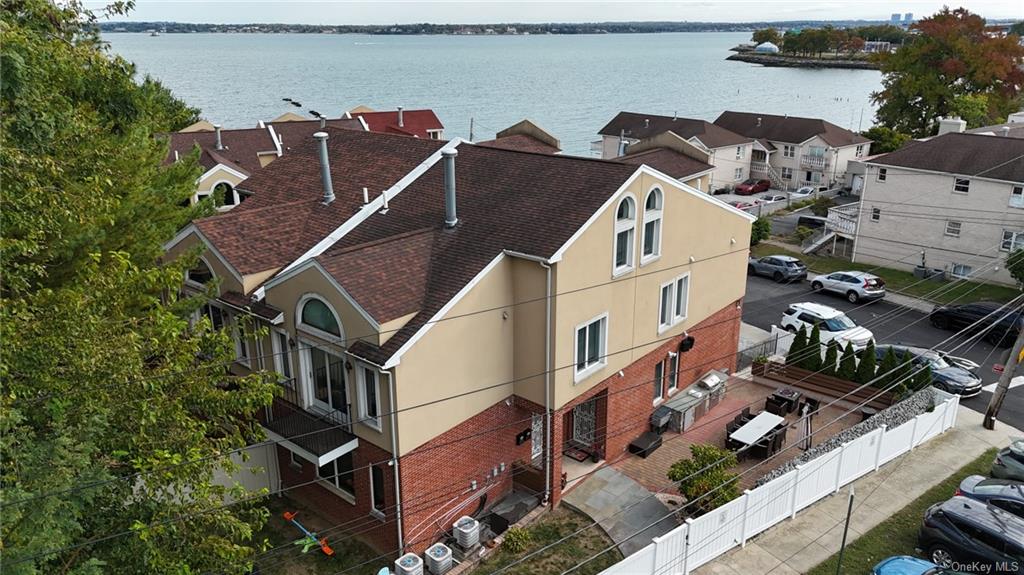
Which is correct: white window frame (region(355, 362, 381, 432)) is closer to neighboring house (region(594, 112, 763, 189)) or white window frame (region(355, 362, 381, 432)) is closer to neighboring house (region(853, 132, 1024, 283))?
neighboring house (region(853, 132, 1024, 283))

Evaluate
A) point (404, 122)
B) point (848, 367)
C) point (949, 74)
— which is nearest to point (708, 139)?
point (949, 74)

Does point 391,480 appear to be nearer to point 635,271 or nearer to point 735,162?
point 635,271

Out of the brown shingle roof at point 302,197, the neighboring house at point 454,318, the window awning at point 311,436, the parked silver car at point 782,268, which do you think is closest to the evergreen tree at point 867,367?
the neighboring house at point 454,318

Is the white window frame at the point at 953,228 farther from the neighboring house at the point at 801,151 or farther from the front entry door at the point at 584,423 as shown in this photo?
the front entry door at the point at 584,423

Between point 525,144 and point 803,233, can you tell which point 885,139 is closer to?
point 803,233

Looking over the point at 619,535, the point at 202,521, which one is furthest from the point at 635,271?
the point at 202,521

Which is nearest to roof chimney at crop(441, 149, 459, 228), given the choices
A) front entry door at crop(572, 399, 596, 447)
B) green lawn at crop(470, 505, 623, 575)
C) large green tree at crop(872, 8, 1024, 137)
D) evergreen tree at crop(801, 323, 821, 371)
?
front entry door at crop(572, 399, 596, 447)
